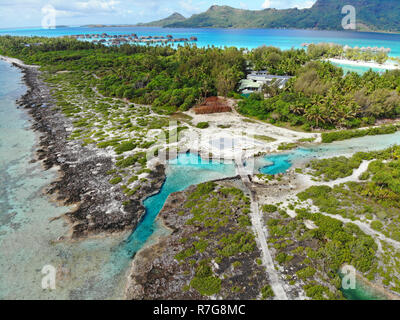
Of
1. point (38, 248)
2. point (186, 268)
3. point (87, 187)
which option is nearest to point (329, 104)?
point (186, 268)

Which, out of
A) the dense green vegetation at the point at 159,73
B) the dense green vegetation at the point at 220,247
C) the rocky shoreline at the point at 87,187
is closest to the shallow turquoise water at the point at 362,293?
the dense green vegetation at the point at 220,247

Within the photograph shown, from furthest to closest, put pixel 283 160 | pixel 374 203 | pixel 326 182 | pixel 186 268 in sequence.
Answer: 1. pixel 283 160
2. pixel 326 182
3. pixel 374 203
4. pixel 186 268

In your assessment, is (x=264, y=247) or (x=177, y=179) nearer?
(x=264, y=247)

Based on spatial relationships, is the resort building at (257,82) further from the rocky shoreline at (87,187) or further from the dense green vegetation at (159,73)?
the rocky shoreline at (87,187)

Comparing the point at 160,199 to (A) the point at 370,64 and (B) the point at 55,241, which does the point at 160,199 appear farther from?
(A) the point at 370,64

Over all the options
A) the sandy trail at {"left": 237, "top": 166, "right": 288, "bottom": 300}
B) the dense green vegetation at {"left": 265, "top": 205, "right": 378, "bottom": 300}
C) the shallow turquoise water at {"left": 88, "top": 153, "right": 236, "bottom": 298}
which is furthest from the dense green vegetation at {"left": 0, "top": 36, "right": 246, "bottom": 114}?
the dense green vegetation at {"left": 265, "top": 205, "right": 378, "bottom": 300}
